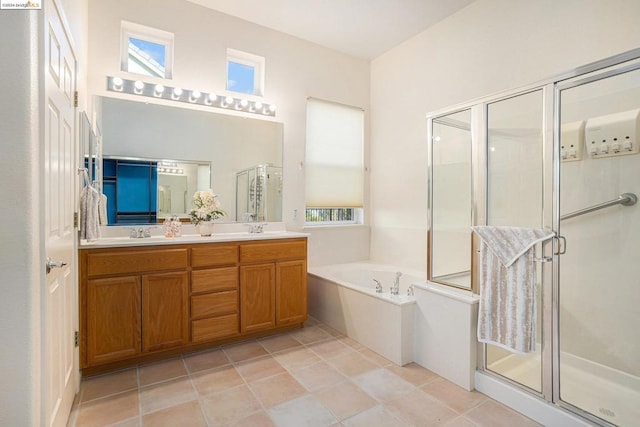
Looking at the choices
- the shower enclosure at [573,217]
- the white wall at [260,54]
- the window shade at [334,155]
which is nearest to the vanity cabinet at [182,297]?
the white wall at [260,54]

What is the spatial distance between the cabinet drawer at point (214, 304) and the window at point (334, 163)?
1.49m

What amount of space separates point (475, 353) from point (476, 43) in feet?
9.31

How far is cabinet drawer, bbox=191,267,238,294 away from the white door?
32.0 inches

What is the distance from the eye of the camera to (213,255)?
2.70 metres

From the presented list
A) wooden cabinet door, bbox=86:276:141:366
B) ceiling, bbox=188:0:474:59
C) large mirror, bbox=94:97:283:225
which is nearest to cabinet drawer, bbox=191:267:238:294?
wooden cabinet door, bbox=86:276:141:366

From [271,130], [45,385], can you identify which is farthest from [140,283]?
[271,130]

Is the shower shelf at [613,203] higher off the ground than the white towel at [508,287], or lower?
higher

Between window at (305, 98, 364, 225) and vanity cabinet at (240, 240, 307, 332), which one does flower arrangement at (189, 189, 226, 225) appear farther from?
window at (305, 98, 364, 225)

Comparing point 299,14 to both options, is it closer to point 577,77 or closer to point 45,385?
point 577,77

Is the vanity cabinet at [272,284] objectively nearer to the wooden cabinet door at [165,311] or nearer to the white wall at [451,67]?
the wooden cabinet door at [165,311]

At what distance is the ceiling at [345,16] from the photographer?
10.3 ft

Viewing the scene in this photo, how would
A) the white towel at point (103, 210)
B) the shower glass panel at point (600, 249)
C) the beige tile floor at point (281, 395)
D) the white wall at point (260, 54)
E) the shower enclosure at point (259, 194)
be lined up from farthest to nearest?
the shower enclosure at point (259, 194) → the white wall at point (260, 54) → the white towel at point (103, 210) → the shower glass panel at point (600, 249) → the beige tile floor at point (281, 395)

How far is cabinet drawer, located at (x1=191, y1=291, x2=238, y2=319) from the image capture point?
262cm

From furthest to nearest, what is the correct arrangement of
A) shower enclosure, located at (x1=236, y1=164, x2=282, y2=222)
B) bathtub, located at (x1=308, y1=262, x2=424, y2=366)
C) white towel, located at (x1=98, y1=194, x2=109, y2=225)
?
shower enclosure, located at (x1=236, y1=164, x2=282, y2=222), white towel, located at (x1=98, y1=194, x2=109, y2=225), bathtub, located at (x1=308, y1=262, x2=424, y2=366)
